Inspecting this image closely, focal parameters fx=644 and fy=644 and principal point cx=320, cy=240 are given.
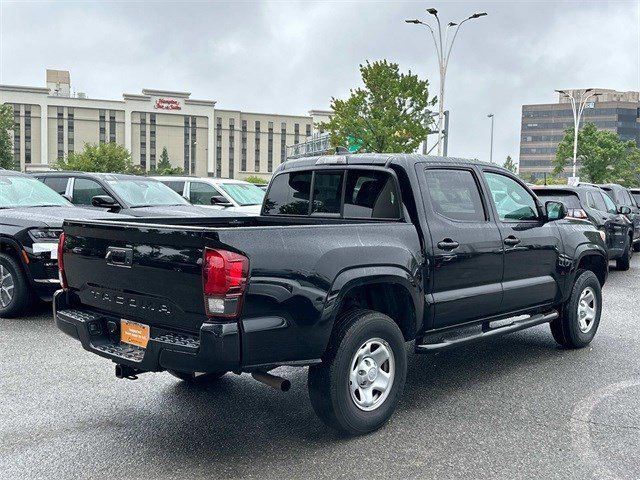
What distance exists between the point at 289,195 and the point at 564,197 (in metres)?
8.04

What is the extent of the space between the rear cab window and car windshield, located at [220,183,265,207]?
814 centimetres

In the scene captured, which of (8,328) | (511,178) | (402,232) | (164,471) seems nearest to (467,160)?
(511,178)

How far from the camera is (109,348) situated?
407cm

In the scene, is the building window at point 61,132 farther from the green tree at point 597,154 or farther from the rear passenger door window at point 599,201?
the rear passenger door window at point 599,201

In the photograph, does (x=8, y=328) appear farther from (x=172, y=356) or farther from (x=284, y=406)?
(x=172, y=356)

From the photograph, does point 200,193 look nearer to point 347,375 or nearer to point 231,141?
point 347,375

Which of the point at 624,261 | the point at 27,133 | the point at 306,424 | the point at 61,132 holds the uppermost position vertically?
the point at 61,132

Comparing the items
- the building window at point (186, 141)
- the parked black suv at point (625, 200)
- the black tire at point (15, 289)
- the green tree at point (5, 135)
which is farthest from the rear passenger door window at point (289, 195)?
the building window at point (186, 141)

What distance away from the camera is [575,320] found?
21.3 ft

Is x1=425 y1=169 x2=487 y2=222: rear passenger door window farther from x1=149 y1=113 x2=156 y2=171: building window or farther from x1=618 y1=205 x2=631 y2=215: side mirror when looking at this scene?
x1=149 y1=113 x2=156 y2=171: building window

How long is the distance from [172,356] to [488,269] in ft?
9.15

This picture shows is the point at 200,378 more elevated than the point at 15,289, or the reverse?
the point at 15,289

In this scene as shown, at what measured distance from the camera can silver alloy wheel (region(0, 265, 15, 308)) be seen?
24.7 feet

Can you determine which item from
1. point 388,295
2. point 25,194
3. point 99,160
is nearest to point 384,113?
point 25,194
